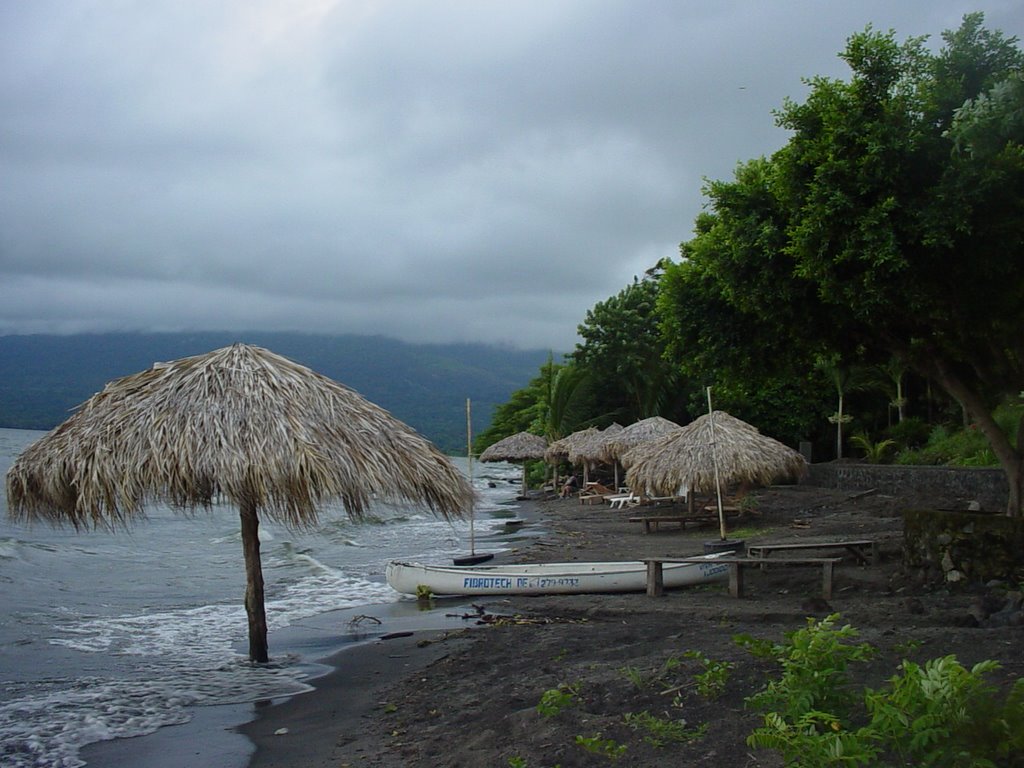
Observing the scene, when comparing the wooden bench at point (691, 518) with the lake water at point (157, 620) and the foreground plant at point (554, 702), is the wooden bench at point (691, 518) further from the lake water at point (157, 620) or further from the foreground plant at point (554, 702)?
the foreground plant at point (554, 702)

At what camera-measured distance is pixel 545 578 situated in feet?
43.7

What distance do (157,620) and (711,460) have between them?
11.2 meters

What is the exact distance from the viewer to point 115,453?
850 centimetres

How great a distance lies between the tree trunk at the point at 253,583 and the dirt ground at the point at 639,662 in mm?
1780

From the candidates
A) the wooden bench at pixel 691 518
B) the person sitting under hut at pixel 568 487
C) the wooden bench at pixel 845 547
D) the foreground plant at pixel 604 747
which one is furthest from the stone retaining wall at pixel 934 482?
the person sitting under hut at pixel 568 487

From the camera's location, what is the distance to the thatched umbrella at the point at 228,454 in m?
8.40

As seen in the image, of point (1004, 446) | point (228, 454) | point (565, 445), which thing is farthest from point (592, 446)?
point (228, 454)

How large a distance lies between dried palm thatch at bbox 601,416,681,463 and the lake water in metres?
4.45

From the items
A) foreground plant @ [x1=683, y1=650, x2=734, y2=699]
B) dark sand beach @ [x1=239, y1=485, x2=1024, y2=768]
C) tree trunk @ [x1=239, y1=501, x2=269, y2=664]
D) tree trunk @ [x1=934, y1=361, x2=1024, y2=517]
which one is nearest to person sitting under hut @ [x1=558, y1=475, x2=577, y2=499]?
dark sand beach @ [x1=239, y1=485, x2=1024, y2=768]

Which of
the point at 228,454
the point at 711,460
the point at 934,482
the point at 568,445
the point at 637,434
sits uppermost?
the point at 637,434

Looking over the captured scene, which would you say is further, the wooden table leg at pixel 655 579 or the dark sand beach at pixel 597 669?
the wooden table leg at pixel 655 579

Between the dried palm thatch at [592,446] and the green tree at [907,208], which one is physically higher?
the green tree at [907,208]

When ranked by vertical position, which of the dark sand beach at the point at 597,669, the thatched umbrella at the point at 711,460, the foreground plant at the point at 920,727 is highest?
the thatched umbrella at the point at 711,460

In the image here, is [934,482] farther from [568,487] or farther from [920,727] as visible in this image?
[568,487]
